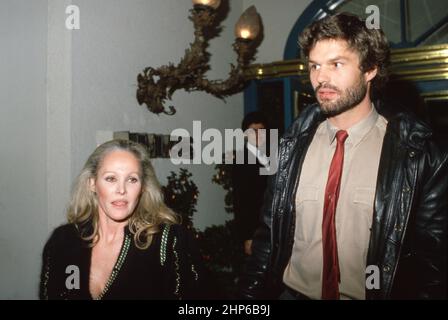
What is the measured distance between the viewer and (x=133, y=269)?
2.34m

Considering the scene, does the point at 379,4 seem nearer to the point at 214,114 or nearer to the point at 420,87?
the point at 420,87

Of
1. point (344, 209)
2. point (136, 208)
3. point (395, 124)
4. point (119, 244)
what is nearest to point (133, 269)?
point (119, 244)

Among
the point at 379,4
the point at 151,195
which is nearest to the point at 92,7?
the point at 151,195

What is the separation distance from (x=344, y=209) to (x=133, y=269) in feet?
4.01

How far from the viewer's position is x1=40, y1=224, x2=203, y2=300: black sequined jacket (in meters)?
2.30

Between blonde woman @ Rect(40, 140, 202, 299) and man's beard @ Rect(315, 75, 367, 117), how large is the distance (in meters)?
1.13

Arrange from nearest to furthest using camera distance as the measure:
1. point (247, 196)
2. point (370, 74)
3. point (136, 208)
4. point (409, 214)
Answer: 1. point (409, 214)
2. point (370, 74)
3. point (136, 208)
4. point (247, 196)

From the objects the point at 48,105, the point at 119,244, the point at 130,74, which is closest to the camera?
the point at 119,244

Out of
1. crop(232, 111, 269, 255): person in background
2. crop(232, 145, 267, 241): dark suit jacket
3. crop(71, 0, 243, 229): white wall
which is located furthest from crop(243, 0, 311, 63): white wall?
crop(232, 145, 267, 241): dark suit jacket

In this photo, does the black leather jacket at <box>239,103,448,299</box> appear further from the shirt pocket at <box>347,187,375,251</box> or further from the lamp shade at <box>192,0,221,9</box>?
the lamp shade at <box>192,0,221,9</box>

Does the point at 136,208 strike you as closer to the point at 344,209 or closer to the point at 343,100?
the point at 344,209

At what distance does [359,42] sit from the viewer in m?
2.25

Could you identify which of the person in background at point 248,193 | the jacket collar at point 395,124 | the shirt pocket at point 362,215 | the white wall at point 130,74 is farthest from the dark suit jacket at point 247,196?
the shirt pocket at point 362,215

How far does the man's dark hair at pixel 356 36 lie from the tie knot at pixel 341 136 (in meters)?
0.37
